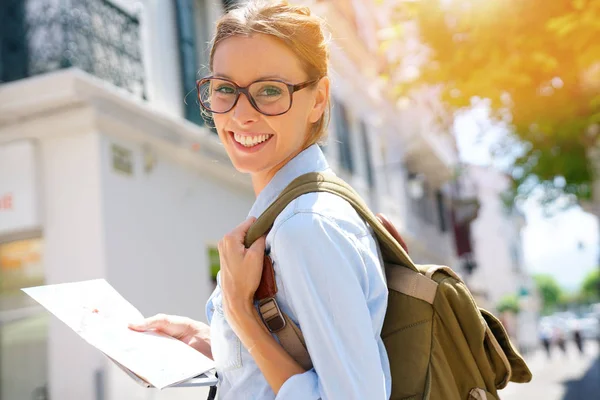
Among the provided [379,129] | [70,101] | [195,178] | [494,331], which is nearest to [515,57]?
[195,178]

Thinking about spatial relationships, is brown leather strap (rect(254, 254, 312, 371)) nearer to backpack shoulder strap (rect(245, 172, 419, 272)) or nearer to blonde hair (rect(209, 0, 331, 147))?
backpack shoulder strap (rect(245, 172, 419, 272))

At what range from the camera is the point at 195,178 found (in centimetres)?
960

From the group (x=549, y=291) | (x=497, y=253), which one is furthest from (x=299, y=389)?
(x=549, y=291)

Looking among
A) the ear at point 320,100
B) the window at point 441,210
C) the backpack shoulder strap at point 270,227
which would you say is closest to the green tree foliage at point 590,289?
the window at point 441,210

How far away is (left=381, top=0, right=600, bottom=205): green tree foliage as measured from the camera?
788 cm

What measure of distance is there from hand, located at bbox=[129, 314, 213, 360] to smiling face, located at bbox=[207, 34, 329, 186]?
47cm

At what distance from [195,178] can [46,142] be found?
2.37 metres

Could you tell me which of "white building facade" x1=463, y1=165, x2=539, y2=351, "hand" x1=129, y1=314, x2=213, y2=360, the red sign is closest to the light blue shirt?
"hand" x1=129, y1=314, x2=213, y2=360

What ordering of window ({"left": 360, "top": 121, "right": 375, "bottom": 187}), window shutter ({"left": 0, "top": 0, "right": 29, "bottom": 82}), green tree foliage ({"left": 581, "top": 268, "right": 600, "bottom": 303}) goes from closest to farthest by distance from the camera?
window shutter ({"left": 0, "top": 0, "right": 29, "bottom": 82}) < window ({"left": 360, "top": 121, "right": 375, "bottom": 187}) < green tree foliage ({"left": 581, "top": 268, "right": 600, "bottom": 303})

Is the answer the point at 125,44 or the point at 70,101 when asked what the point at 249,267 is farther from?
the point at 125,44

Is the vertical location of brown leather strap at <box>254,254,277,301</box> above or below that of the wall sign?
below

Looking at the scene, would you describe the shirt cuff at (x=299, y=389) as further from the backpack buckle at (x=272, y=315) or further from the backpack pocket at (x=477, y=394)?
the backpack pocket at (x=477, y=394)

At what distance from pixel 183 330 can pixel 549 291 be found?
129 m

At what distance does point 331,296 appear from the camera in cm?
121
